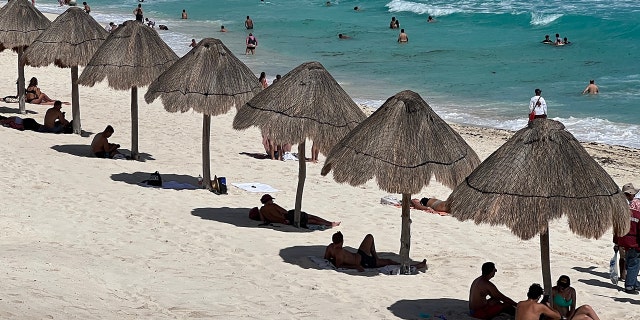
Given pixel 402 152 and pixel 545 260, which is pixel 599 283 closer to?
pixel 545 260

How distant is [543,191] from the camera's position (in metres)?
8.74

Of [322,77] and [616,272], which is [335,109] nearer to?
[322,77]

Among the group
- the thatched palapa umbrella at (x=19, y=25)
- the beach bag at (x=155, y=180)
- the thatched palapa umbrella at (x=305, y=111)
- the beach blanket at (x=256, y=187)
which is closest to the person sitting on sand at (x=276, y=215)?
the thatched palapa umbrella at (x=305, y=111)

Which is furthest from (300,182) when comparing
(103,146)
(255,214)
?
(103,146)

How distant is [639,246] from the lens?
10.3 meters

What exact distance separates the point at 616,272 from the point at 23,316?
20.1 ft

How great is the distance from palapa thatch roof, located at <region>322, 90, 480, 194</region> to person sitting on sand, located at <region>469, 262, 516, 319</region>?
48.5 inches

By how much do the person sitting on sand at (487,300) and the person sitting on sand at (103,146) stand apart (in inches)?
325

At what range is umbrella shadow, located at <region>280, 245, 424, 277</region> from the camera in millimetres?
10969

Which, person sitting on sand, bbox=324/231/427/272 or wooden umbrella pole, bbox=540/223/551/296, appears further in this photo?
person sitting on sand, bbox=324/231/427/272

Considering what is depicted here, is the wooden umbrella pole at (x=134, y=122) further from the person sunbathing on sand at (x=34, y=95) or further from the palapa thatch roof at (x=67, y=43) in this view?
the person sunbathing on sand at (x=34, y=95)

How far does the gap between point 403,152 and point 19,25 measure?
10270 mm

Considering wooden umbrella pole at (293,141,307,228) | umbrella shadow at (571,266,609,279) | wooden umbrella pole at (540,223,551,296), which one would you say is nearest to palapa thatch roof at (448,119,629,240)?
wooden umbrella pole at (540,223,551,296)

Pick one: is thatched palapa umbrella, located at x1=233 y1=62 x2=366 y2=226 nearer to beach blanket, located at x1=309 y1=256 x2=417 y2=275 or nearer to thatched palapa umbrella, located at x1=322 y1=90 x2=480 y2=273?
thatched palapa umbrella, located at x1=322 y1=90 x2=480 y2=273
